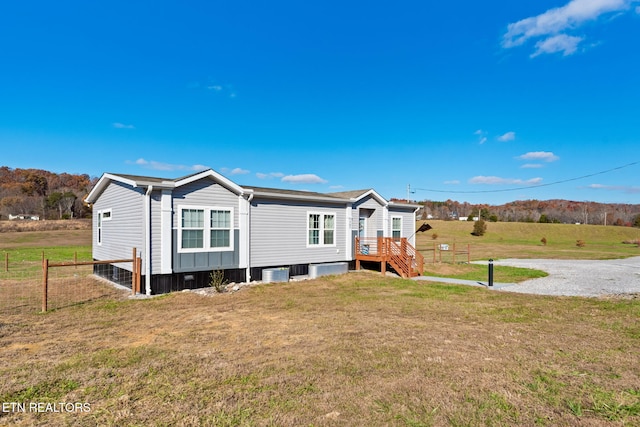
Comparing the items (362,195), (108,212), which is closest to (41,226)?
(108,212)

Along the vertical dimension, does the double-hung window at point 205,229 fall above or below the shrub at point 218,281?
above

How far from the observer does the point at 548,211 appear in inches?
3875

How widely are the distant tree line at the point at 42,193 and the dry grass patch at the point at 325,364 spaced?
2285 inches

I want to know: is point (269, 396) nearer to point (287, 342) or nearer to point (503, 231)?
point (287, 342)

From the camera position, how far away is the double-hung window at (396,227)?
17.9 metres

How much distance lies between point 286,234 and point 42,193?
3681 inches

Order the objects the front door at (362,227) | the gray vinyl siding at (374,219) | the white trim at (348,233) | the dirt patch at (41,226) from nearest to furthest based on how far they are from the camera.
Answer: the white trim at (348,233) < the gray vinyl siding at (374,219) < the front door at (362,227) < the dirt patch at (41,226)

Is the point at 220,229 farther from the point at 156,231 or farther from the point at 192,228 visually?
the point at 156,231

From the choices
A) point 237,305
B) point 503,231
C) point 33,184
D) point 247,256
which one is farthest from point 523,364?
point 33,184

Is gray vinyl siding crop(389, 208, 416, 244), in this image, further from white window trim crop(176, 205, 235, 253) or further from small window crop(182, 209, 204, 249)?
small window crop(182, 209, 204, 249)

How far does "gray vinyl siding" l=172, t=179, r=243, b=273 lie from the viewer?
11.0 metres

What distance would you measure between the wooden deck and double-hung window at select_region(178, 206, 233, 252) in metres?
6.38

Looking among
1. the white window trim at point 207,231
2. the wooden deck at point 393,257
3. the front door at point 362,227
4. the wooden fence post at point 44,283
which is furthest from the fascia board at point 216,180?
the front door at point 362,227

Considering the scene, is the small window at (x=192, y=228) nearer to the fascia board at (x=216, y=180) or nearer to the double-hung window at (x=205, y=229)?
the double-hung window at (x=205, y=229)
